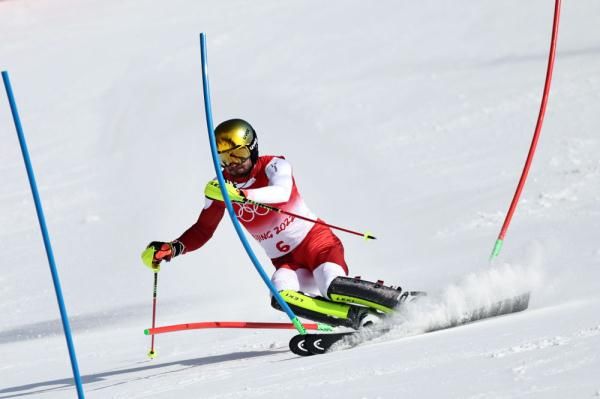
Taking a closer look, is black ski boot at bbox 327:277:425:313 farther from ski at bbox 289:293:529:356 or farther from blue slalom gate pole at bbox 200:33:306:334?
blue slalom gate pole at bbox 200:33:306:334

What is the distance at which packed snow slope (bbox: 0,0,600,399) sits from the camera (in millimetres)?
4969

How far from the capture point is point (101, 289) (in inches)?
412

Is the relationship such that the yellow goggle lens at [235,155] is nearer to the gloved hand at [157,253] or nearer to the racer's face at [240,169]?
the racer's face at [240,169]

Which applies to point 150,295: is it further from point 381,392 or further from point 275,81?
point 275,81

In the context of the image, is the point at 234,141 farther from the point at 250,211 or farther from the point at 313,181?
the point at 313,181

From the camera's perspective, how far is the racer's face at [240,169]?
20.2ft

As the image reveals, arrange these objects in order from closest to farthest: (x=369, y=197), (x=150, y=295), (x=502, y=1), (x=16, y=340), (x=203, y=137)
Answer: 1. (x=16, y=340)
2. (x=150, y=295)
3. (x=369, y=197)
4. (x=203, y=137)
5. (x=502, y=1)

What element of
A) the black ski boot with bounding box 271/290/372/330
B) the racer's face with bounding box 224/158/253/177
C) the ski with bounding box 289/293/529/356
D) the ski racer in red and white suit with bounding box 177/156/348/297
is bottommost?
the ski with bounding box 289/293/529/356

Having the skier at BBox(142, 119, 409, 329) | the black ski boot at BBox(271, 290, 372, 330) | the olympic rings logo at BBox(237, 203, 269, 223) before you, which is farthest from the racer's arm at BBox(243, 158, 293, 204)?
the black ski boot at BBox(271, 290, 372, 330)

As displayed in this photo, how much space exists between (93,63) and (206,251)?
962 centimetres

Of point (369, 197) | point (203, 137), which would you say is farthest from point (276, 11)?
point (369, 197)

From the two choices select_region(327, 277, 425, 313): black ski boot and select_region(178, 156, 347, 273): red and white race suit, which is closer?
select_region(327, 277, 425, 313): black ski boot

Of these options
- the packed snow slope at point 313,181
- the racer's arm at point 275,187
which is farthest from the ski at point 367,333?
the racer's arm at point 275,187

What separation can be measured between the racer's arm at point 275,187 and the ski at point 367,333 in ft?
2.55
